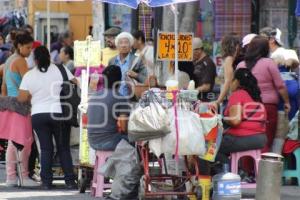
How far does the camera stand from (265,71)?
12867mm

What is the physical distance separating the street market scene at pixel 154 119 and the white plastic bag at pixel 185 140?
0.4 inches

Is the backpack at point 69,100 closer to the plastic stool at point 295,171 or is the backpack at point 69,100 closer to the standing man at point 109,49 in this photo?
the standing man at point 109,49

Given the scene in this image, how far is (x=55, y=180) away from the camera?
1441cm

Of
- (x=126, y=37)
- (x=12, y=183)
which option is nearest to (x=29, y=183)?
(x=12, y=183)

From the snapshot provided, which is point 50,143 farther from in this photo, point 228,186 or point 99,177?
point 228,186

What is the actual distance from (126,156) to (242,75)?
166 centimetres

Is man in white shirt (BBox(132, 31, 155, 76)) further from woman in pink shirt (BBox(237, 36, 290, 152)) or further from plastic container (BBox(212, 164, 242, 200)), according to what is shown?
plastic container (BBox(212, 164, 242, 200))

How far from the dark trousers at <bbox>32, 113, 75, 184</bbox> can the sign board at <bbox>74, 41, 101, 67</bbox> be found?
104 cm

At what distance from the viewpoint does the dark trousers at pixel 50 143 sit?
13328 mm

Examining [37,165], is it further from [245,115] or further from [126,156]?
[245,115]

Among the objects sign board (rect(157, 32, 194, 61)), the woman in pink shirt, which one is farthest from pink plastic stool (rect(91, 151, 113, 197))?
the woman in pink shirt

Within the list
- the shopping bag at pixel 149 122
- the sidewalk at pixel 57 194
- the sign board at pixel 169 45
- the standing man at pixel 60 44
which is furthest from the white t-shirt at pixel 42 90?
the standing man at pixel 60 44

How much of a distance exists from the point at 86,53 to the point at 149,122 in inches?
113

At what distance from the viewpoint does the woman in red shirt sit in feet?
39.7
